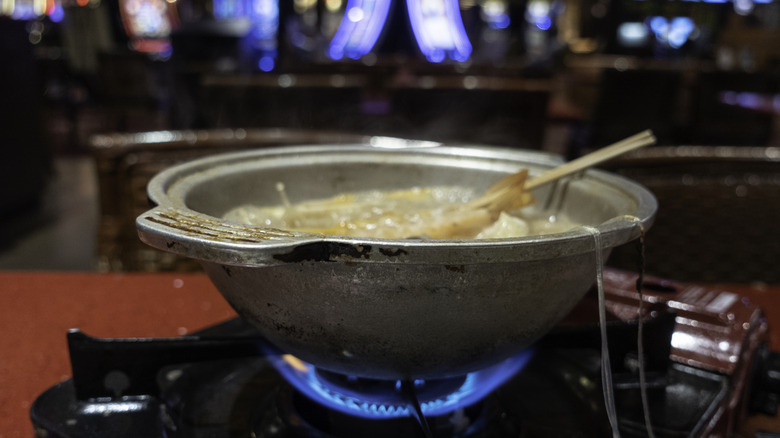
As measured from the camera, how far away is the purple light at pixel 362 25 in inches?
462

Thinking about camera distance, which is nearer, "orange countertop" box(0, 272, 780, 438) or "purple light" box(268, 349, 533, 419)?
"purple light" box(268, 349, 533, 419)

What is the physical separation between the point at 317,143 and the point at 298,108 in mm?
1414

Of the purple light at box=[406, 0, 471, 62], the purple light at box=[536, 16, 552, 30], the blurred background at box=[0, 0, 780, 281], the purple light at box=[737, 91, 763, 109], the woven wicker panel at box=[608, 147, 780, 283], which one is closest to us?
the woven wicker panel at box=[608, 147, 780, 283]

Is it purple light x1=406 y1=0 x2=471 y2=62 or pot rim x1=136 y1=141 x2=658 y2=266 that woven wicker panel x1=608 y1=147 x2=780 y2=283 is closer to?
pot rim x1=136 y1=141 x2=658 y2=266

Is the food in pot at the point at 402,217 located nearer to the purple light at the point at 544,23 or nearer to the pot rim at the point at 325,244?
the pot rim at the point at 325,244

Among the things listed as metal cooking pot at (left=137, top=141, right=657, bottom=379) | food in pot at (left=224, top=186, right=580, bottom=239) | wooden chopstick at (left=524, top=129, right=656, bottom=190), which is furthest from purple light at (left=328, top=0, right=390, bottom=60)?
metal cooking pot at (left=137, top=141, right=657, bottom=379)

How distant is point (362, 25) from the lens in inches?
471

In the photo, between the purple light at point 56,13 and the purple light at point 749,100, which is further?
the purple light at point 56,13

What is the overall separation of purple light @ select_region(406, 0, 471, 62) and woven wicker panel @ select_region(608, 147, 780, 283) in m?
10.4

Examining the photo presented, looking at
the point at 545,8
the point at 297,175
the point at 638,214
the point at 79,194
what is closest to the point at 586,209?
the point at 638,214

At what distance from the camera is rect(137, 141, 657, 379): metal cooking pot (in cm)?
49

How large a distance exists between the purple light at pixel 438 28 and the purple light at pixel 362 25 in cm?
63

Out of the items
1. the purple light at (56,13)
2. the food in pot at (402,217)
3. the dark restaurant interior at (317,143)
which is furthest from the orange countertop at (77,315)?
the purple light at (56,13)

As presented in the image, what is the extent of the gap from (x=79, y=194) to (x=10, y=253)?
5.23 feet
